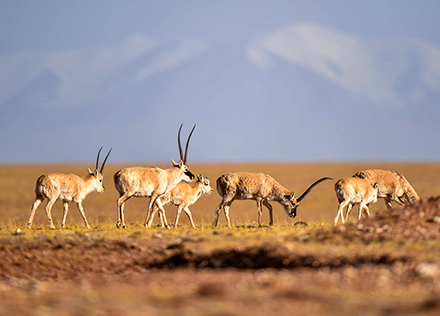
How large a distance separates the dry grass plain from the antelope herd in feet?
9.55

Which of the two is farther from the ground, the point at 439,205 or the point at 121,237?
the point at 439,205

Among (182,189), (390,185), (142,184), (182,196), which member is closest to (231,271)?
(142,184)

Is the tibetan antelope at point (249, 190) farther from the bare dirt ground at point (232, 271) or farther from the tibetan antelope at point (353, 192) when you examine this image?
the bare dirt ground at point (232, 271)

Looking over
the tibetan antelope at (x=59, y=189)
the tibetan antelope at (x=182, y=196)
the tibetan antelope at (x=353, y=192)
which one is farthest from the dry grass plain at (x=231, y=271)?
the tibetan antelope at (x=353, y=192)

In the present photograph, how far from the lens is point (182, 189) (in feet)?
66.2

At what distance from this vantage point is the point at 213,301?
7.10 m

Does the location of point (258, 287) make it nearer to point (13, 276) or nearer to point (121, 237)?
point (13, 276)

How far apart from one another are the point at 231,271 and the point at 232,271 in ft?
0.05

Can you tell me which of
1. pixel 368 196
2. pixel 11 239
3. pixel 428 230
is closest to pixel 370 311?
pixel 428 230

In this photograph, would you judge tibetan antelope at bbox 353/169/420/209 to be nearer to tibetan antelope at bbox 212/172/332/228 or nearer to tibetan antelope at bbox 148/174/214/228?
tibetan antelope at bbox 212/172/332/228

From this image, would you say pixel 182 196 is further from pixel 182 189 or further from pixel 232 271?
pixel 232 271

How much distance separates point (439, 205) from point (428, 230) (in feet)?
5.41

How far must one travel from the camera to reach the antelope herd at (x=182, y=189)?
1842 centimetres

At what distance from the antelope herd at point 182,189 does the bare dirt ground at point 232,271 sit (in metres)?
3.55
